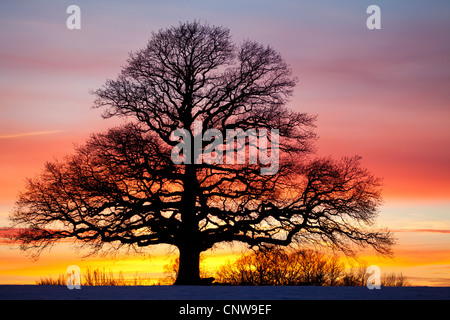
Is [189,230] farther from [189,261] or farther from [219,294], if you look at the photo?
[219,294]

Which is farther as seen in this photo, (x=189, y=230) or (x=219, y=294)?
(x=189, y=230)

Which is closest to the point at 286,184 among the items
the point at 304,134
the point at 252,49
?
the point at 304,134

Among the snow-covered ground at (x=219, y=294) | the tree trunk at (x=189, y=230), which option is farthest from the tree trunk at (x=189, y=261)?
the snow-covered ground at (x=219, y=294)

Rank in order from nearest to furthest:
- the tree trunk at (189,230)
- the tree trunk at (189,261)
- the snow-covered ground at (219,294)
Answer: the snow-covered ground at (219,294) < the tree trunk at (189,261) < the tree trunk at (189,230)

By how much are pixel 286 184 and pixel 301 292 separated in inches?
535

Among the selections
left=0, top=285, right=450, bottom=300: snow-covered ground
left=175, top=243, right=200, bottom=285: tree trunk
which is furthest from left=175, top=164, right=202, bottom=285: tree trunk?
left=0, top=285, right=450, bottom=300: snow-covered ground

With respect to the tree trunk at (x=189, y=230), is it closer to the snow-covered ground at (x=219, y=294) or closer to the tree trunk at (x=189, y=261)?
the tree trunk at (x=189, y=261)

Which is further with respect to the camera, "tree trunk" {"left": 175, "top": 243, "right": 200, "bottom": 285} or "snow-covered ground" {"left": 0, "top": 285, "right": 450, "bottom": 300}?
"tree trunk" {"left": 175, "top": 243, "right": 200, "bottom": 285}

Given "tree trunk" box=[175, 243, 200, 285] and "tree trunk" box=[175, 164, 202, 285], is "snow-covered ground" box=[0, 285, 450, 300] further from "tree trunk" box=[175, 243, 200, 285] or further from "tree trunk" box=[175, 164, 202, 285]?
"tree trunk" box=[175, 164, 202, 285]

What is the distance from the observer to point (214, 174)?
89.6 ft

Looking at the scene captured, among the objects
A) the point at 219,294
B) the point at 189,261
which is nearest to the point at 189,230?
the point at 189,261

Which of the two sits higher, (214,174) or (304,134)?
(304,134)
